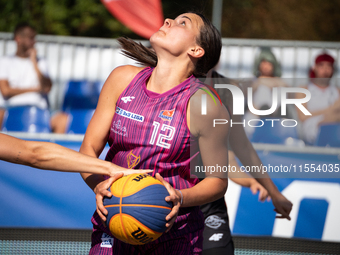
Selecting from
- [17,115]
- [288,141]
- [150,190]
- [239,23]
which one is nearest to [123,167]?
A: [150,190]

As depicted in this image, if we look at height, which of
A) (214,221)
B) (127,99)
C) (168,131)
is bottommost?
(214,221)

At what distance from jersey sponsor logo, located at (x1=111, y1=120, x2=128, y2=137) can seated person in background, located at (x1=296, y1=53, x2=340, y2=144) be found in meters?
4.39

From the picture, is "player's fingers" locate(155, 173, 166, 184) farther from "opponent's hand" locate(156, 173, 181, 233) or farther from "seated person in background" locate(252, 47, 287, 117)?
"seated person in background" locate(252, 47, 287, 117)

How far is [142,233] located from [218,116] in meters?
0.88

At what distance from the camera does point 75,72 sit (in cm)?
929

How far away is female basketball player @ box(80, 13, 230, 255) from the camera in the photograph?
239 cm

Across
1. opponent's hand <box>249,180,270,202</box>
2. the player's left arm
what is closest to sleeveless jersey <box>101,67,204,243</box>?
the player's left arm

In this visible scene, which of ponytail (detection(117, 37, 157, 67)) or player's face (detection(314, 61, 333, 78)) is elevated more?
ponytail (detection(117, 37, 157, 67))

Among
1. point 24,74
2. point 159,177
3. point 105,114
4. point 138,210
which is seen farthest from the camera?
point 24,74

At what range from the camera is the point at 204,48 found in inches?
105

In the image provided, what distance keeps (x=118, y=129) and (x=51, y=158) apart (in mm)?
469

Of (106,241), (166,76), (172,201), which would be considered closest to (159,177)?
(172,201)

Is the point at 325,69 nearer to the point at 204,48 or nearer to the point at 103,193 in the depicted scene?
the point at 204,48

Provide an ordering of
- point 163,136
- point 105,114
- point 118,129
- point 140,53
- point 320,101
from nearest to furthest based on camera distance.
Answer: point 163,136 → point 118,129 → point 105,114 → point 140,53 → point 320,101
